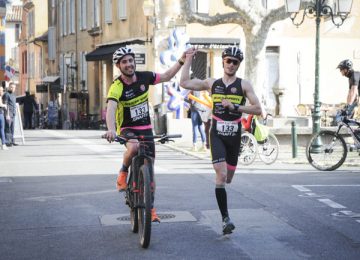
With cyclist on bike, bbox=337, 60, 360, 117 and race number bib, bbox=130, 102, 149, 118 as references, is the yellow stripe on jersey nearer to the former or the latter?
race number bib, bbox=130, 102, 149, 118

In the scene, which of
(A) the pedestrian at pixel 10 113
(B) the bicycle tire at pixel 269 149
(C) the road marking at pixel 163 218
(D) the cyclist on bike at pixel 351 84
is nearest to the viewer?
(C) the road marking at pixel 163 218

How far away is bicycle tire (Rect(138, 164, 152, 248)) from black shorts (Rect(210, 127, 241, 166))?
2.75ft

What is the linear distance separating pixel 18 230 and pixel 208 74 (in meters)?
28.1

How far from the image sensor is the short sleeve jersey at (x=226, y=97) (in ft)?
30.0

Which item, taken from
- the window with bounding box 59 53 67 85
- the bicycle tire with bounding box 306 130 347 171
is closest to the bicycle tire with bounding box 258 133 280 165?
the bicycle tire with bounding box 306 130 347 171

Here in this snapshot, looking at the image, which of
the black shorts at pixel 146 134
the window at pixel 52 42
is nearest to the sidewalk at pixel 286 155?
the black shorts at pixel 146 134

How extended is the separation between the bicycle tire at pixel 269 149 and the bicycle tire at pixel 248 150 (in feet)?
1.47

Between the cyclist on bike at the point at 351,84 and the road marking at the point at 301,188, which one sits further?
the cyclist on bike at the point at 351,84

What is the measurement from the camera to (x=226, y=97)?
30.1ft

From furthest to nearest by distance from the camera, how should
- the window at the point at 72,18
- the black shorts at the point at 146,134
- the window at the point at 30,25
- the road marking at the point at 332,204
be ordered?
the window at the point at 30,25 < the window at the point at 72,18 < the road marking at the point at 332,204 < the black shorts at the point at 146,134

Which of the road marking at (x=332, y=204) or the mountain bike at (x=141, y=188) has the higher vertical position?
the mountain bike at (x=141, y=188)

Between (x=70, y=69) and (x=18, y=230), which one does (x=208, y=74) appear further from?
(x=18, y=230)

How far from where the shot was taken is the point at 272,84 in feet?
127

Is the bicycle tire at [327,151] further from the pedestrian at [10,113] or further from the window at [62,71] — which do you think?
the window at [62,71]
